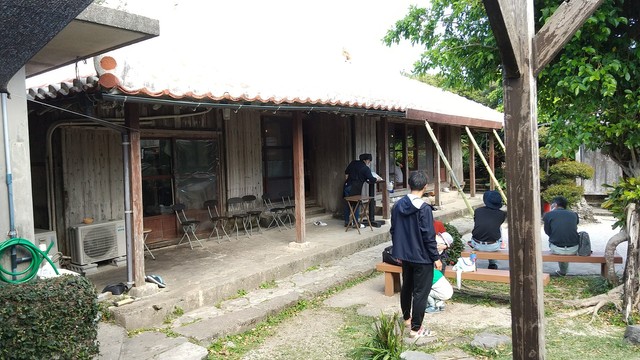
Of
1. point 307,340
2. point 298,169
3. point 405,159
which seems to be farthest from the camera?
point 405,159

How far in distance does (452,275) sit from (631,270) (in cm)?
199

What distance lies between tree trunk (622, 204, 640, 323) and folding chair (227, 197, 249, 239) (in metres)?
6.32

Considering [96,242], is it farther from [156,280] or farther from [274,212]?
[274,212]

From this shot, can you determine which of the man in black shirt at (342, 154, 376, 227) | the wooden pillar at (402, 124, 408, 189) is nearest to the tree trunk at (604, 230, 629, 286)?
the man in black shirt at (342, 154, 376, 227)

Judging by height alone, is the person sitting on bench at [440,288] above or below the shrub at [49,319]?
below

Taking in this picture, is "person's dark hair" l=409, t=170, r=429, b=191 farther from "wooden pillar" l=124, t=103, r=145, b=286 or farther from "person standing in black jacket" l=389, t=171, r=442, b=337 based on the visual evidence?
"wooden pillar" l=124, t=103, r=145, b=286

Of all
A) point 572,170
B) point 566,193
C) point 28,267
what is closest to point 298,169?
point 28,267

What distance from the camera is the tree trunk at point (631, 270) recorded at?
529 cm

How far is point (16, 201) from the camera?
12.1 ft

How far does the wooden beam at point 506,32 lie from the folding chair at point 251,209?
6.76m

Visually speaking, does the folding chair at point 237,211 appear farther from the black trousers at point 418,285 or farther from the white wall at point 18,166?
the white wall at point 18,166

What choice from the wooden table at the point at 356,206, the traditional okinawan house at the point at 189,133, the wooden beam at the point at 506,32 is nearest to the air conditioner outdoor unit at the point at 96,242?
the traditional okinawan house at the point at 189,133

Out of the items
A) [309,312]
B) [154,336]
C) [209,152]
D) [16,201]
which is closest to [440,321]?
[309,312]

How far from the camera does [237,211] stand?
31.9ft
